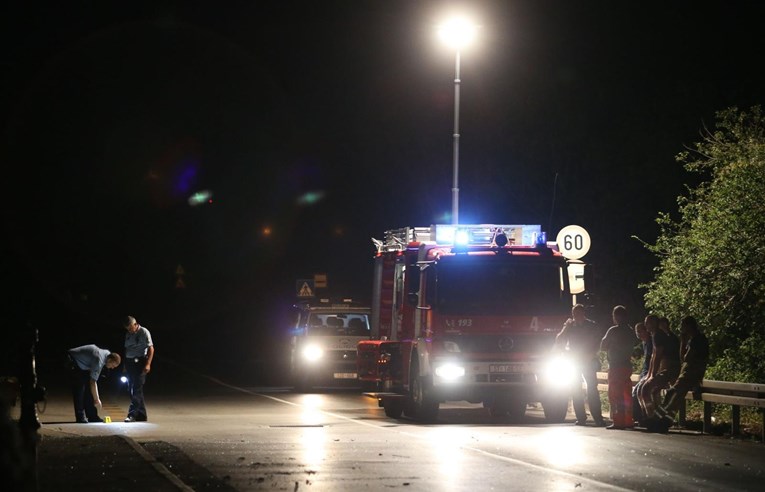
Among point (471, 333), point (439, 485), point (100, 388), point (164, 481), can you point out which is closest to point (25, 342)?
point (164, 481)

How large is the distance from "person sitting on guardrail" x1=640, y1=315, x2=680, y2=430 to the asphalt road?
0.52m

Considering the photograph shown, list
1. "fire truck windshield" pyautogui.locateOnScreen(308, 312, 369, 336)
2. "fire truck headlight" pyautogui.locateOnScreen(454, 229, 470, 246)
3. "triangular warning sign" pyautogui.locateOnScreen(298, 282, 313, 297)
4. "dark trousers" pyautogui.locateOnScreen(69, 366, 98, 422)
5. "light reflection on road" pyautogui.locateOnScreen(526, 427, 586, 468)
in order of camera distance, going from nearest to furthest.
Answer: "light reflection on road" pyautogui.locateOnScreen(526, 427, 586, 468), "dark trousers" pyautogui.locateOnScreen(69, 366, 98, 422), "fire truck headlight" pyautogui.locateOnScreen(454, 229, 470, 246), "fire truck windshield" pyautogui.locateOnScreen(308, 312, 369, 336), "triangular warning sign" pyautogui.locateOnScreen(298, 282, 313, 297)

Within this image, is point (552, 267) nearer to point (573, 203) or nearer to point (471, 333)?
point (471, 333)

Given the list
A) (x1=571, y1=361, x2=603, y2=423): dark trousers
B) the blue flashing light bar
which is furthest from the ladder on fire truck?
(x1=571, y1=361, x2=603, y2=423): dark trousers

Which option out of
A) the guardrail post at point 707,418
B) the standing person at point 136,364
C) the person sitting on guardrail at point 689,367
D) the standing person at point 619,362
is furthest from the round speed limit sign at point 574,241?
Result: the standing person at point 136,364

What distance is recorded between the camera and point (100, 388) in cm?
3134

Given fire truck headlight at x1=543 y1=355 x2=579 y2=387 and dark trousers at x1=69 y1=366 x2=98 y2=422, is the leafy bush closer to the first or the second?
fire truck headlight at x1=543 y1=355 x2=579 y2=387

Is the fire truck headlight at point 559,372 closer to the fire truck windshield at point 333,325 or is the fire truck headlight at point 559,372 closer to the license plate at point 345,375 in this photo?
the license plate at point 345,375

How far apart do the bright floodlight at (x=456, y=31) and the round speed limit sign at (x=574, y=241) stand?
A: 6.04m

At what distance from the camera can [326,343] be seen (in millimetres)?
30359

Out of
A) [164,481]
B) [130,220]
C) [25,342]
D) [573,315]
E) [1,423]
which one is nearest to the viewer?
[1,423]

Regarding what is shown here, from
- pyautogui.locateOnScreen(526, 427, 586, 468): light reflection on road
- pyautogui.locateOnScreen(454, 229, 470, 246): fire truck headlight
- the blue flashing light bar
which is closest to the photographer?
pyautogui.locateOnScreen(526, 427, 586, 468): light reflection on road

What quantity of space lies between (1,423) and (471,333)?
15691mm

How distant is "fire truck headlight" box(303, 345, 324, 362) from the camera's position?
99.4 ft
